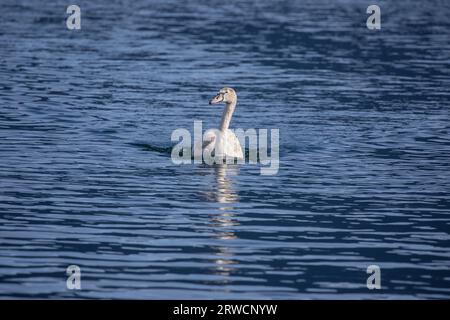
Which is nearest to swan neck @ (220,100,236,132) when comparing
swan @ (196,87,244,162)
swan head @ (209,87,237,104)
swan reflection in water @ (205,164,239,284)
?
swan head @ (209,87,237,104)

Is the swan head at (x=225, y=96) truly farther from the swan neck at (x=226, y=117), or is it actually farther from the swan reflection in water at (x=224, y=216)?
the swan reflection in water at (x=224, y=216)

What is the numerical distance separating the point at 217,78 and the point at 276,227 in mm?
17803

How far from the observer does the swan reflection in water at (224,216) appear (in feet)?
52.1

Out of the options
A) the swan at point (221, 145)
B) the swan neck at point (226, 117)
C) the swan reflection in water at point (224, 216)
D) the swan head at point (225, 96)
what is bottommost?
the swan reflection in water at point (224, 216)

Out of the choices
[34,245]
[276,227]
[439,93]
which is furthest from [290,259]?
[439,93]

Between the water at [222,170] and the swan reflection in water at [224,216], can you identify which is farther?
the swan reflection in water at [224,216]

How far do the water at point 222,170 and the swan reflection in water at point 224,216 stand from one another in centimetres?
6

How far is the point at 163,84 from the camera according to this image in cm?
3434

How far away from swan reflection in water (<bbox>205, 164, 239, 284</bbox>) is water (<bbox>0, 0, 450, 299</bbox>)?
0.19 ft

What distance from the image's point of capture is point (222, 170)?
22.8m

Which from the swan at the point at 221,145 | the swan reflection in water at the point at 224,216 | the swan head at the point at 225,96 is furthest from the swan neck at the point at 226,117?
the swan reflection in water at the point at 224,216

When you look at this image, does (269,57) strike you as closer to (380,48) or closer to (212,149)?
(380,48)

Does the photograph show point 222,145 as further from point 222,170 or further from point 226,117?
point 226,117
